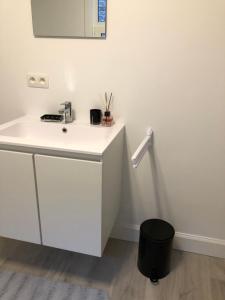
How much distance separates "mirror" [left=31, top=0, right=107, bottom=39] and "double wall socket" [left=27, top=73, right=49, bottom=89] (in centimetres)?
26

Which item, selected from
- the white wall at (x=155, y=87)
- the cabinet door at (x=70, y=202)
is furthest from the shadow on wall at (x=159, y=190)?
the cabinet door at (x=70, y=202)

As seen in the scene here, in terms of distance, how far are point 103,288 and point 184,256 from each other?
634mm

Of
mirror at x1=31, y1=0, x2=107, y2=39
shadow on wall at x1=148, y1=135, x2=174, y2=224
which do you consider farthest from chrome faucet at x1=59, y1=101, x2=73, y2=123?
shadow on wall at x1=148, y1=135, x2=174, y2=224

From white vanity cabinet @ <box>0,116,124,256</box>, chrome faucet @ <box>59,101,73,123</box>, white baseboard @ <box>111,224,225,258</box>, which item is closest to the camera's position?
white vanity cabinet @ <box>0,116,124,256</box>

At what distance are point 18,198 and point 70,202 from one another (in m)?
0.32

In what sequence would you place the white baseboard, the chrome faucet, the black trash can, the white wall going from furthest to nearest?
1. the white baseboard
2. the chrome faucet
3. the black trash can
4. the white wall

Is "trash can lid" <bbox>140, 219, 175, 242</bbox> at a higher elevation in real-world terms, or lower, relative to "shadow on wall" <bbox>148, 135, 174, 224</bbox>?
lower

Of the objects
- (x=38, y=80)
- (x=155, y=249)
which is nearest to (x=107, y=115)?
(x=38, y=80)

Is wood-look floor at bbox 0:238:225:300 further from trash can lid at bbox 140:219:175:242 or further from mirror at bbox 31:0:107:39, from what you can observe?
mirror at bbox 31:0:107:39

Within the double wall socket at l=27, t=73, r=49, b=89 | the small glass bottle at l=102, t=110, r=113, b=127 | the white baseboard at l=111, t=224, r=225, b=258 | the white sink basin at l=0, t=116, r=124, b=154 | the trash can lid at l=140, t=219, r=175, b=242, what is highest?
the double wall socket at l=27, t=73, r=49, b=89

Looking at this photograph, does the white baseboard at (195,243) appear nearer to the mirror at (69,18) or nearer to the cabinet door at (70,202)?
the cabinet door at (70,202)

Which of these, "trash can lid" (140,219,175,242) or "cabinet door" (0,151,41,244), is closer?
"cabinet door" (0,151,41,244)

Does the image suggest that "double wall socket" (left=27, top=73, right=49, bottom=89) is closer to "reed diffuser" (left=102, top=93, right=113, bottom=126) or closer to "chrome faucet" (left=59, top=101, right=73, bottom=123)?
"chrome faucet" (left=59, top=101, right=73, bottom=123)

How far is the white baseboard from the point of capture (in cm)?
188
